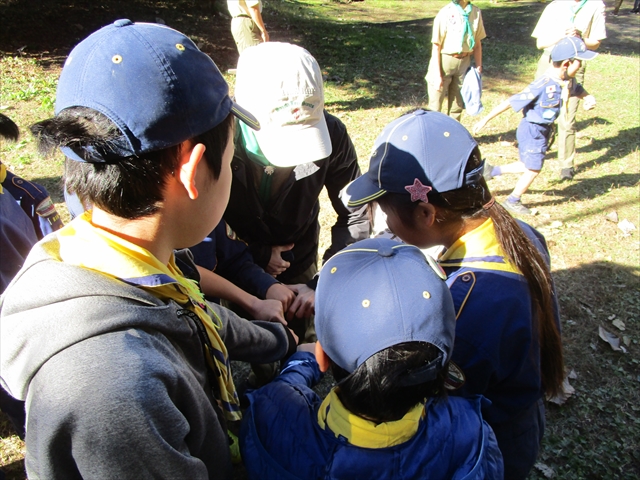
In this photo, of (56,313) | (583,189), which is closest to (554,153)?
(583,189)

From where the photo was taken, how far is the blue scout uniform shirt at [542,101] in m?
5.08

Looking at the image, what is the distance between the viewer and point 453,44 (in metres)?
6.54

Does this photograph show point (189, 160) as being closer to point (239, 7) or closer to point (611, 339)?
point (611, 339)

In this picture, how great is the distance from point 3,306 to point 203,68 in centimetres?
72

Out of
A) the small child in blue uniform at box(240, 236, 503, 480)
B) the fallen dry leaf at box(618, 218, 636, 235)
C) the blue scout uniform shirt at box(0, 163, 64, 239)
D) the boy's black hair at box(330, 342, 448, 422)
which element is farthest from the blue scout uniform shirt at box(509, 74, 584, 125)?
the blue scout uniform shirt at box(0, 163, 64, 239)

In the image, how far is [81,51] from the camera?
1.03 metres

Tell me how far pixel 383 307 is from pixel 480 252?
0.54m

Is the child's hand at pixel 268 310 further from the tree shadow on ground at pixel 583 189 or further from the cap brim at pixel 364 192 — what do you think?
the tree shadow on ground at pixel 583 189

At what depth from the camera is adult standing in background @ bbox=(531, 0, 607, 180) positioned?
601cm

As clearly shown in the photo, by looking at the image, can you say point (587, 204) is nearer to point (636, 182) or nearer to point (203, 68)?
point (636, 182)

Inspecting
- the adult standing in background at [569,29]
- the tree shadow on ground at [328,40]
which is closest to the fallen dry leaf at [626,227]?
the adult standing in background at [569,29]

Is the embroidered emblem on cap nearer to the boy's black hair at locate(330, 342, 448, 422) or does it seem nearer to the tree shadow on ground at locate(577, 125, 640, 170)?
the boy's black hair at locate(330, 342, 448, 422)

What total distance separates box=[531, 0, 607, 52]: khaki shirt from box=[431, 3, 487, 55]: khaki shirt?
0.93 metres

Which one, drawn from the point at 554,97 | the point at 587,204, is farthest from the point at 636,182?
the point at 554,97
